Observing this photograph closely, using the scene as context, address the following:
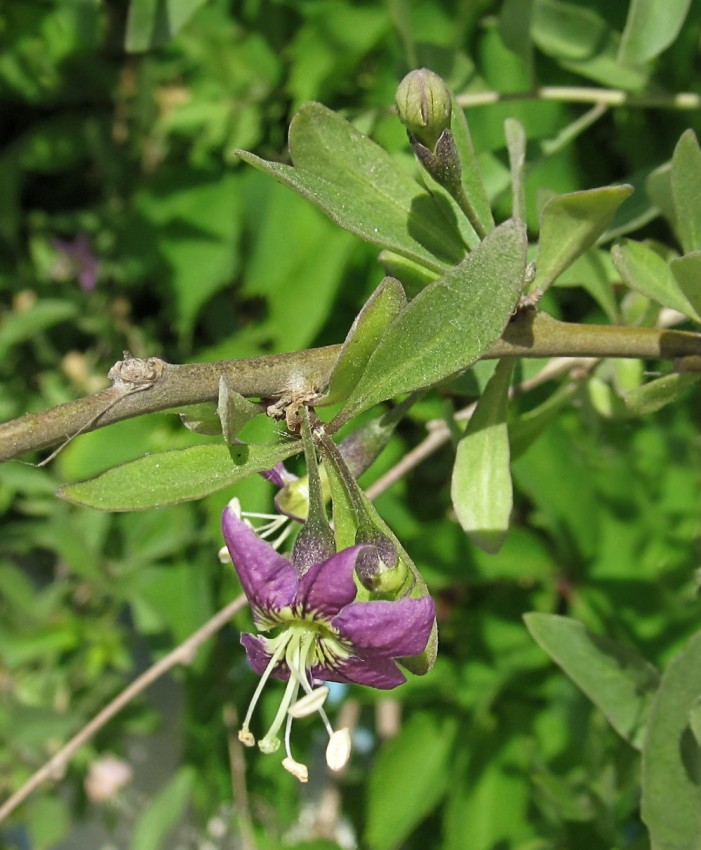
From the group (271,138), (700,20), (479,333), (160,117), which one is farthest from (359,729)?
(479,333)

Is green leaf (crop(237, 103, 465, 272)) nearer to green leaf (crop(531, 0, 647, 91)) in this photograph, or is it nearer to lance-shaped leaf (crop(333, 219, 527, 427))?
lance-shaped leaf (crop(333, 219, 527, 427))

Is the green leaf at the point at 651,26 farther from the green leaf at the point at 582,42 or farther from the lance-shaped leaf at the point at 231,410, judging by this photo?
the lance-shaped leaf at the point at 231,410

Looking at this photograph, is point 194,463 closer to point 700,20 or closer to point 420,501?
point 700,20

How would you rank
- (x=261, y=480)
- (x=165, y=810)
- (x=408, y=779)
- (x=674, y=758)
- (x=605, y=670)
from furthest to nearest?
(x=165, y=810) < (x=408, y=779) < (x=261, y=480) < (x=605, y=670) < (x=674, y=758)

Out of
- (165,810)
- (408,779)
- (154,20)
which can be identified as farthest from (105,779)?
(154,20)

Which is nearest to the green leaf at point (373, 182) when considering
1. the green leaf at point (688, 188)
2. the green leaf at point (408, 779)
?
the green leaf at point (688, 188)

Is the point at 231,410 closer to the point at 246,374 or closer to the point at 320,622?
the point at 246,374
